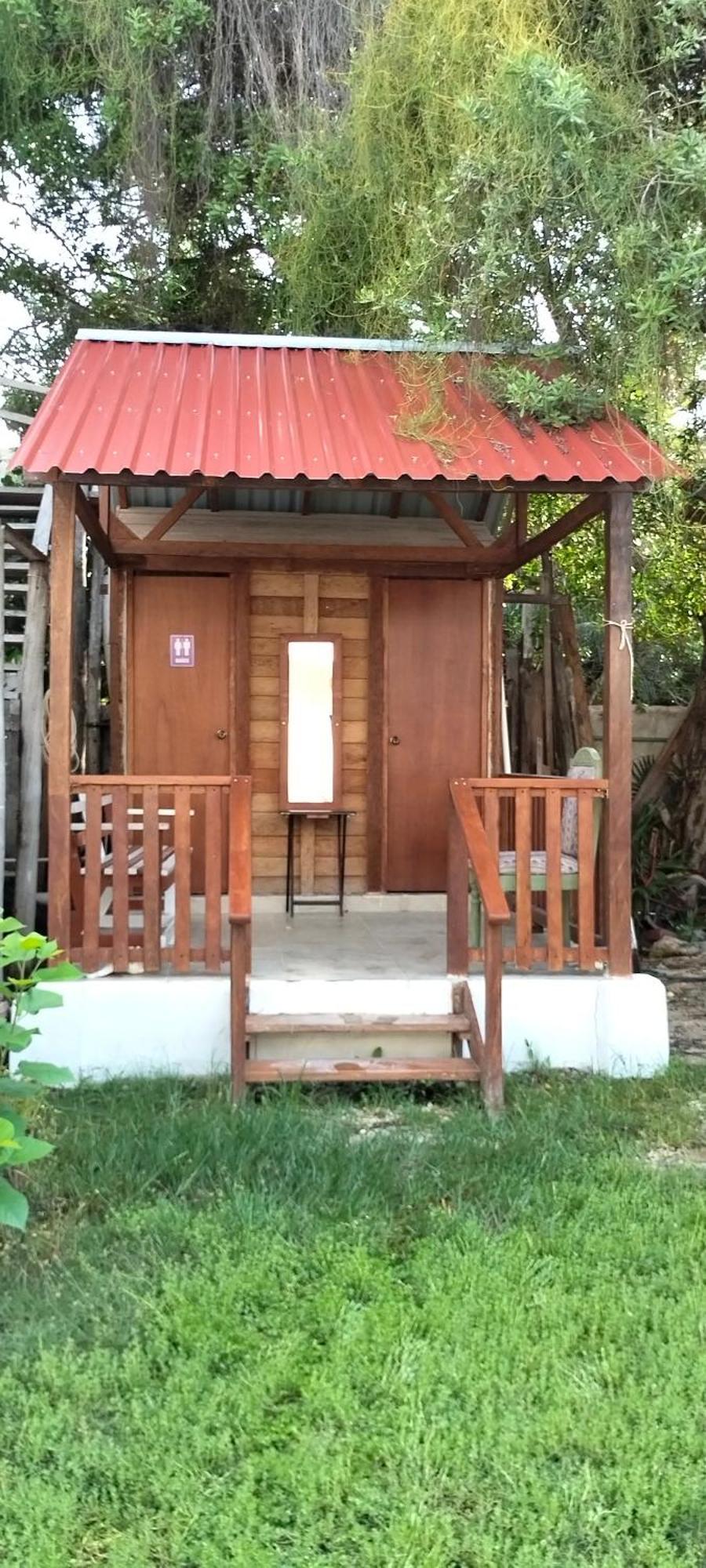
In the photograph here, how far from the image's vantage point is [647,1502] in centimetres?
217

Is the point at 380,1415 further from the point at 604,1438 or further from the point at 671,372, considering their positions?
the point at 671,372

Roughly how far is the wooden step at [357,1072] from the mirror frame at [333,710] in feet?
8.66

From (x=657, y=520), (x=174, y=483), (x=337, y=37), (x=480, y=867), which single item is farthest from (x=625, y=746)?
(x=337, y=37)

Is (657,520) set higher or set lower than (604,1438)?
higher

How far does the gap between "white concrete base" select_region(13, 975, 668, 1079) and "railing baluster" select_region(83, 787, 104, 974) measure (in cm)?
11

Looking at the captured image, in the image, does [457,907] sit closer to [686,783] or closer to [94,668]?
[94,668]

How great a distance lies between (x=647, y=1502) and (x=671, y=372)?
5.05 meters

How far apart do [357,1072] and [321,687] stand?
3153 mm

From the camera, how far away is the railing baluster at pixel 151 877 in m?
4.89

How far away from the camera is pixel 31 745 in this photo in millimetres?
6293

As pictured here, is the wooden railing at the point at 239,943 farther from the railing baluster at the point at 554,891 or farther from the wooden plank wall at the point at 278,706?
the wooden plank wall at the point at 278,706

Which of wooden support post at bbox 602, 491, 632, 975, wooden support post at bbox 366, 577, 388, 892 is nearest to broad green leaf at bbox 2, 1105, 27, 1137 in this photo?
wooden support post at bbox 602, 491, 632, 975

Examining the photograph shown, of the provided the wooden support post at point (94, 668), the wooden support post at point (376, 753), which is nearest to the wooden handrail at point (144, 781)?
the wooden support post at point (376, 753)

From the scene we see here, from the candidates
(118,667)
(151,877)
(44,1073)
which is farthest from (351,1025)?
(118,667)
